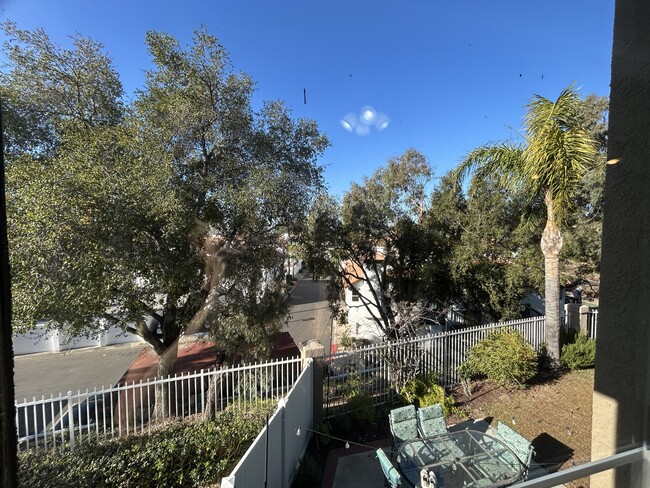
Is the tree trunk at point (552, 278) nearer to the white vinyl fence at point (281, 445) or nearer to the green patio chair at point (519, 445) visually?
the green patio chair at point (519, 445)

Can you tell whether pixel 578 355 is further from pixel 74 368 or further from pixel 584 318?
pixel 74 368

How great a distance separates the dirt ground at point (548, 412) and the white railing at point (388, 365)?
601 millimetres

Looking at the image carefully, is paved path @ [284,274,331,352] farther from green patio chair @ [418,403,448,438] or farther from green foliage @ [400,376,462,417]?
green patio chair @ [418,403,448,438]

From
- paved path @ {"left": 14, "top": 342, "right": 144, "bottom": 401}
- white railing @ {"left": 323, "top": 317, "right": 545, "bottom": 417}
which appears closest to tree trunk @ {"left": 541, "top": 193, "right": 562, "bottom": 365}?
white railing @ {"left": 323, "top": 317, "right": 545, "bottom": 417}

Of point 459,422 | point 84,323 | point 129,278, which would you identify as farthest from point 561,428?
point 84,323

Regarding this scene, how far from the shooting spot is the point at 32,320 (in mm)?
3877

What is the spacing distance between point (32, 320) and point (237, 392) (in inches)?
111

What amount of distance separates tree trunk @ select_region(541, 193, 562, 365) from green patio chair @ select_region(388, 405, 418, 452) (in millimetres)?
4485

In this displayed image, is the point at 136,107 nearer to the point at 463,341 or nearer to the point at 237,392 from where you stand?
the point at 237,392

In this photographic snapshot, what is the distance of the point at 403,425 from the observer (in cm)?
388

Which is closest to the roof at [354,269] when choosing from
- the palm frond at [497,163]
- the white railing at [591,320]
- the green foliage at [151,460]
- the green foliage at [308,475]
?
the palm frond at [497,163]

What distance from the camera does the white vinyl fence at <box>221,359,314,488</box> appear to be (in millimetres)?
2557

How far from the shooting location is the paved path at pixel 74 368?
882cm

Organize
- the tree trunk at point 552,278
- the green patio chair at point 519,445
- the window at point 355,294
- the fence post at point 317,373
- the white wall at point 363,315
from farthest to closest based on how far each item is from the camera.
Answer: the white wall at point 363,315, the window at point 355,294, the tree trunk at point 552,278, the fence post at point 317,373, the green patio chair at point 519,445
